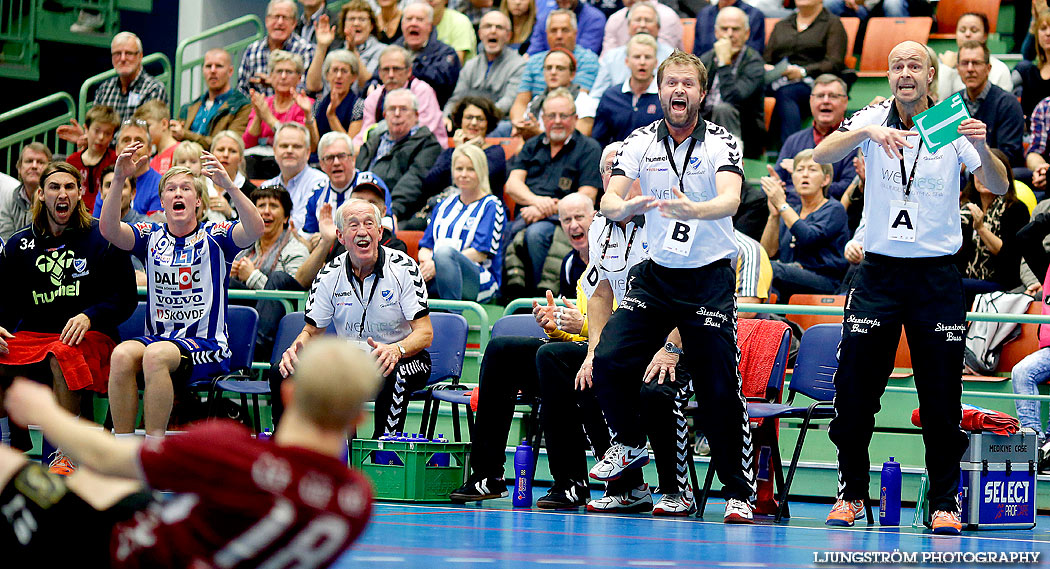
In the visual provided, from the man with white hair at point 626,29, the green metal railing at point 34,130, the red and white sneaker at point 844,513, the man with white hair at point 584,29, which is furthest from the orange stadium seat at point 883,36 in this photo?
the green metal railing at point 34,130

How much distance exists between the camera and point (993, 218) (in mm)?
7699

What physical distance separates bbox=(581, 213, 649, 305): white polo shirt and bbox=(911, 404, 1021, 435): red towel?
1446mm

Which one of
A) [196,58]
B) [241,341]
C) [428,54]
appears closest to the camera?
[241,341]

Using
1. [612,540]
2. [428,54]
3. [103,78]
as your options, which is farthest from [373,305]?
[103,78]

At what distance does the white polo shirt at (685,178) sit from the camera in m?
5.42

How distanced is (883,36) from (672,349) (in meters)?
5.99

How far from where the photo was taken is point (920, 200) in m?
5.26

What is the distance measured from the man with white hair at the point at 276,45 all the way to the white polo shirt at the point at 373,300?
5.41 meters

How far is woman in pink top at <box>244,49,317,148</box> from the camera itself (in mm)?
10961

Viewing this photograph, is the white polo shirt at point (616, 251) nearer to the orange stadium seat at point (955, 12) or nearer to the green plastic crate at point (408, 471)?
the green plastic crate at point (408, 471)

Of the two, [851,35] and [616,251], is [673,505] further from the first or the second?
[851,35]

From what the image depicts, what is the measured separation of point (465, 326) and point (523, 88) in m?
4.02

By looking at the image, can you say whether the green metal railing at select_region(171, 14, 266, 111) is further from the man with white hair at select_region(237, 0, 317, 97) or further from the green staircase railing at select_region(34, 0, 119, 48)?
the green staircase railing at select_region(34, 0, 119, 48)

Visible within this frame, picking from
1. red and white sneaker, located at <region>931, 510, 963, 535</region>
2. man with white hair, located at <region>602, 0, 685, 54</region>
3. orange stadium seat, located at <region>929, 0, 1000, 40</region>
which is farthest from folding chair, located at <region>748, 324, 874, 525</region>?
orange stadium seat, located at <region>929, 0, 1000, 40</region>
